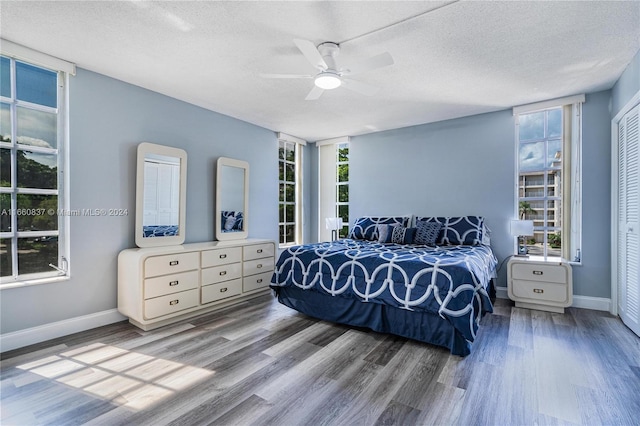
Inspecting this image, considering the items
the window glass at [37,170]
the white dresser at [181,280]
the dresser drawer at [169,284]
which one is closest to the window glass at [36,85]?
the window glass at [37,170]

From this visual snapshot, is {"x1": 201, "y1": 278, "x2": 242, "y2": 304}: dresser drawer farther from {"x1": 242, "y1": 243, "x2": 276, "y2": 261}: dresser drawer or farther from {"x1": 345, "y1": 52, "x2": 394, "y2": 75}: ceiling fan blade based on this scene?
{"x1": 345, "y1": 52, "x2": 394, "y2": 75}: ceiling fan blade

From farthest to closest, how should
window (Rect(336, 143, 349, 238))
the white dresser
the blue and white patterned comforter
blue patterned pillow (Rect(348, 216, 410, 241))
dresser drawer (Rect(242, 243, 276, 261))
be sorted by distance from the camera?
window (Rect(336, 143, 349, 238)) → blue patterned pillow (Rect(348, 216, 410, 241)) → dresser drawer (Rect(242, 243, 276, 261)) → the white dresser → the blue and white patterned comforter

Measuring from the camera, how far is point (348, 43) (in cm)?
246

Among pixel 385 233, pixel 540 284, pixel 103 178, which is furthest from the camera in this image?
pixel 385 233

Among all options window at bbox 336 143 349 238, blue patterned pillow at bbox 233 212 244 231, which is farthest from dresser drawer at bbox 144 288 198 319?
window at bbox 336 143 349 238

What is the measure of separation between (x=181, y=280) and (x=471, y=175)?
398 cm

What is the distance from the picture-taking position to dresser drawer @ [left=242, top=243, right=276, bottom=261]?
156 inches

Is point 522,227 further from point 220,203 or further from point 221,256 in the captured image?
point 220,203

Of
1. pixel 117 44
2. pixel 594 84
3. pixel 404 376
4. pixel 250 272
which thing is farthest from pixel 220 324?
pixel 594 84

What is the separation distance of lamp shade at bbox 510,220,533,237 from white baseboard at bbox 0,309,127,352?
4.52 m

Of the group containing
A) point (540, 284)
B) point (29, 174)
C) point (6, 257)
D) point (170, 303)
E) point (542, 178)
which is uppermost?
point (542, 178)

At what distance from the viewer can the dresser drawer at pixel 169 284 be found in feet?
9.62

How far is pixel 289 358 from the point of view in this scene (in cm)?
240

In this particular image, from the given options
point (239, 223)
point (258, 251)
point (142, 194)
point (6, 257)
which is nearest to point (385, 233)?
point (258, 251)
